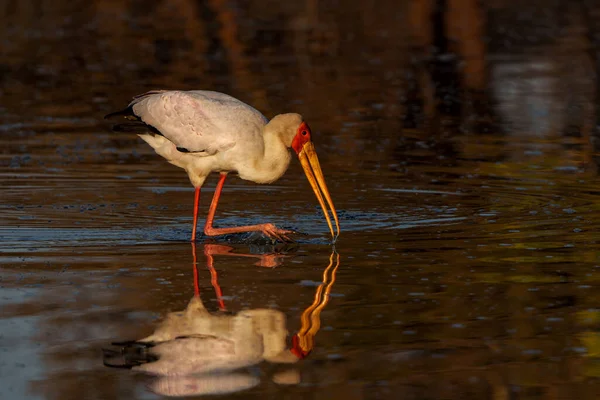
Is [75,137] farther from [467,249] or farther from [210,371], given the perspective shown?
[210,371]

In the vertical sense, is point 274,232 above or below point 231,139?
below

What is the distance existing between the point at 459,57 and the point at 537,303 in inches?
633

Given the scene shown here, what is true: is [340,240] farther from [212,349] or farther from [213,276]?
[212,349]

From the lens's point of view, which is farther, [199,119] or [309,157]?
[199,119]

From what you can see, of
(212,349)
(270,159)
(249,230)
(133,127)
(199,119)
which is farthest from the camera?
(133,127)

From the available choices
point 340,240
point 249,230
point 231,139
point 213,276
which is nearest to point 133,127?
point 231,139

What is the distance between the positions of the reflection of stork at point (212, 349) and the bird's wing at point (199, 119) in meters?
2.33

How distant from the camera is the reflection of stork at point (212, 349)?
5.64 m

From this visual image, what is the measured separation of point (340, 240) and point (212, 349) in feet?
9.38

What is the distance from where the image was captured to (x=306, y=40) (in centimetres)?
2555

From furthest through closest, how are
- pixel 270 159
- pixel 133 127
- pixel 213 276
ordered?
Result: pixel 133 127
pixel 270 159
pixel 213 276

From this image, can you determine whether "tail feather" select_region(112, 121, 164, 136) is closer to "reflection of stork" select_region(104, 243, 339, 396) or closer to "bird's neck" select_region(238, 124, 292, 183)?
"bird's neck" select_region(238, 124, 292, 183)

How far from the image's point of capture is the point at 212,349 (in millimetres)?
6105

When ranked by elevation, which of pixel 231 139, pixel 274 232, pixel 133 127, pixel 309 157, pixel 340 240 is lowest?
pixel 340 240
